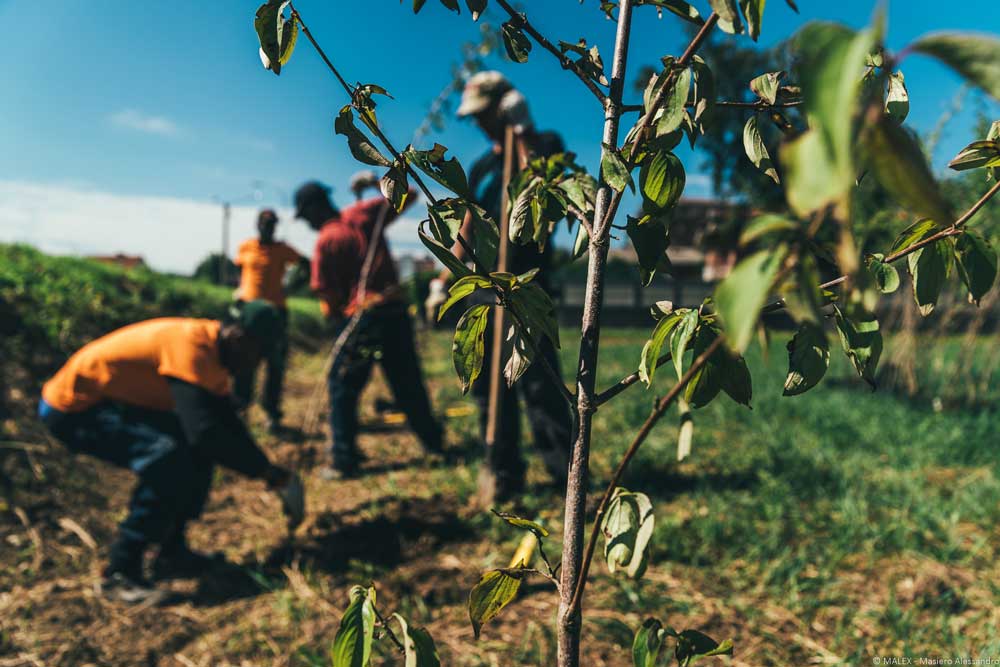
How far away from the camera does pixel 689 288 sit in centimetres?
2119

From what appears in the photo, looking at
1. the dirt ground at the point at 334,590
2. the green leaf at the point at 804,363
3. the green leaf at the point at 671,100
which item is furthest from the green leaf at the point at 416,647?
the dirt ground at the point at 334,590

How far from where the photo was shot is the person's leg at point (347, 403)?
3703 millimetres

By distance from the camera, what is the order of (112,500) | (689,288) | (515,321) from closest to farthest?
(515,321)
(112,500)
(689,288)

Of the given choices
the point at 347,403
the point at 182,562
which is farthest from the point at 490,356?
the point at 182,562

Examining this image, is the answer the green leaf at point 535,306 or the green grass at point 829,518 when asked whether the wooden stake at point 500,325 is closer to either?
the green grass at point 829,518

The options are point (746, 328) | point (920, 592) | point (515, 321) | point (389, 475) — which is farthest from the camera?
point (389, 475)

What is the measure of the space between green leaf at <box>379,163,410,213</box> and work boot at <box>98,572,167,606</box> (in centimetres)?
232

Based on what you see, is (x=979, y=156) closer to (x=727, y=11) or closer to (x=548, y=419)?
(x=727, y=11)

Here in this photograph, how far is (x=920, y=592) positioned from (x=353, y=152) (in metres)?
2.51

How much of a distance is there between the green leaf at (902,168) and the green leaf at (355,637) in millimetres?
633

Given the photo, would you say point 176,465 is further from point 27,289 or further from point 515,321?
point 27,289

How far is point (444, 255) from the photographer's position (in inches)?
25.3

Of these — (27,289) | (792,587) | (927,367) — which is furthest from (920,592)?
(27,289)

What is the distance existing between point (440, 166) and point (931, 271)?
54 centimetres
